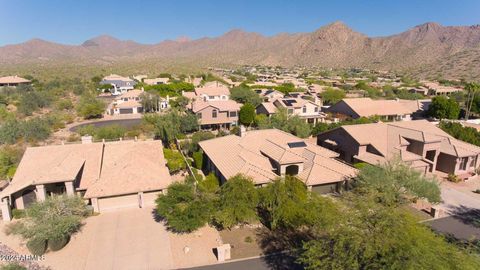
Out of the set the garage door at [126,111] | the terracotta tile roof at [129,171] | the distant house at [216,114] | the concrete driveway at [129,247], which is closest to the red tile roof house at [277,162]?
the terracotta tile roof at [129,171]

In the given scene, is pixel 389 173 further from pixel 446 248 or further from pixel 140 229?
pixel 140 229

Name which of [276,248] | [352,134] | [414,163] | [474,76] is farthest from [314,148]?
[474,76]

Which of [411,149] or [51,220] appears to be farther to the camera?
[411,149]

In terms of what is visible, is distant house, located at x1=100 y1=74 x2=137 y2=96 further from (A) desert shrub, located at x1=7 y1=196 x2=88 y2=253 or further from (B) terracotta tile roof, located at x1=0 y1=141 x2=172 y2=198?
(A) desert shrub, located at x1=7 y1=196 x2=88 y2=253

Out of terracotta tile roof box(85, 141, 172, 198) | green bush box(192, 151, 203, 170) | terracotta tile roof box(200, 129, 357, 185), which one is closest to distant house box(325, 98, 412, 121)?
terracotta tile roof box(200, 129, 357, 185)

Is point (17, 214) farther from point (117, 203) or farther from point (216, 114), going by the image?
point (216, 114)

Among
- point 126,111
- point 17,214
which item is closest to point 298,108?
point 126,111
